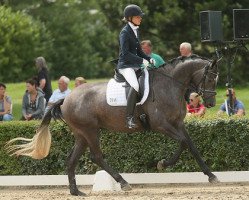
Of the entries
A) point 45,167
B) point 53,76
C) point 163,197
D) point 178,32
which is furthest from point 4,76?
point 163,197

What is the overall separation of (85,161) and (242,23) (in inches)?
134

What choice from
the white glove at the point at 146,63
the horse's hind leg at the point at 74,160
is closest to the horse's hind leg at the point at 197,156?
the white glove at the point at 146,63

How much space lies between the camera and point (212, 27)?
1454 centimetres

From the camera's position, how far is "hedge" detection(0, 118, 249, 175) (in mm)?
13180

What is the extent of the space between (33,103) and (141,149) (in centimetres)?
293

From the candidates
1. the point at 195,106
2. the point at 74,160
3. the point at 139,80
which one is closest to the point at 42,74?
the point at 195,106

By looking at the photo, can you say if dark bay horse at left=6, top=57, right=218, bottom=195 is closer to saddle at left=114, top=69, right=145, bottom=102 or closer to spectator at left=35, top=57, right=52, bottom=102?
saddle at left=114, top=69, right=145, bottom=102

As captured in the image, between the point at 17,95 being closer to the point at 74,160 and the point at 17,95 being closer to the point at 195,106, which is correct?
the point at 195,106

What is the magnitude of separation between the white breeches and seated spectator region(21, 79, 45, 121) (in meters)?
3.81

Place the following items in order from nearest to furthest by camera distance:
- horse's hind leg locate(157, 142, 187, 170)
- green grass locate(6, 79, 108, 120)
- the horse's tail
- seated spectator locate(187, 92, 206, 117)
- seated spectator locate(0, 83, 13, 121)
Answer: horse's hind leg locate(157, 142, 187, 170) < the horse's tail < seated spectator locate(187, 92, 206, 117) < seated spectator locate(0, 83, 13, 121) < green grass locate(6, 79, 108, 120)

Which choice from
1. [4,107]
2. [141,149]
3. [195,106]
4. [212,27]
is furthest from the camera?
[4,107]

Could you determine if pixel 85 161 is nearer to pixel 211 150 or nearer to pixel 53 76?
pixel 211 150

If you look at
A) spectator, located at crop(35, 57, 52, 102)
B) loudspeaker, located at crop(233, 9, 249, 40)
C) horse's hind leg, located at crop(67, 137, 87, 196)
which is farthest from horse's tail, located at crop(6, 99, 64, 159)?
spectator, located at crop(35, 57, 52, 102)

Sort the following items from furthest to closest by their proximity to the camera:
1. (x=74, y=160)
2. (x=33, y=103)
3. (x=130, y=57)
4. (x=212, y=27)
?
(x=33, y=103)
(x=212, y=27)
(x=74, y=160)
(x=130, y=57)
